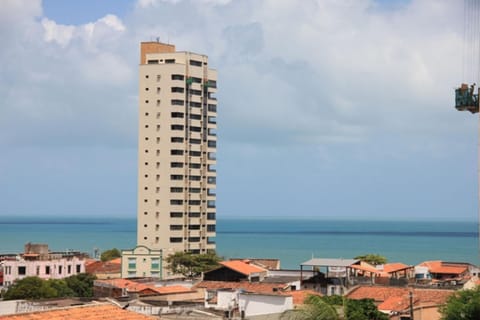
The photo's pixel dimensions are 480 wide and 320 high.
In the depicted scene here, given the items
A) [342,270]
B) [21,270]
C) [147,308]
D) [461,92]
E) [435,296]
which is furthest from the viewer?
[21,270]

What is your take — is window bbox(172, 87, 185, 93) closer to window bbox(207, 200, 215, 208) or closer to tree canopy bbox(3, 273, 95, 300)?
window bbox(207, 200, 215, 208)

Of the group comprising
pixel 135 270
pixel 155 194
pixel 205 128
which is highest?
pixel 205 128

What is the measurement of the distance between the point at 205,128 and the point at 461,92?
72379 mm

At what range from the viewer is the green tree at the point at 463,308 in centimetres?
3762

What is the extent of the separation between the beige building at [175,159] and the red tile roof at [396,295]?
53463mm

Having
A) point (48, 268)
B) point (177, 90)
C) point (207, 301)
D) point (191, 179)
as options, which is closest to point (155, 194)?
point (191, 179)

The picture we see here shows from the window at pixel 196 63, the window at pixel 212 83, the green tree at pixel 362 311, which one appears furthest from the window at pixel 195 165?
the green tree at pixel 362 311

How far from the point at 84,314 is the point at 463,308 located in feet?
59.1

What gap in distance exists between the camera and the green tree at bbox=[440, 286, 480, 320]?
123 feet

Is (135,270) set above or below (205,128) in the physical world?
below

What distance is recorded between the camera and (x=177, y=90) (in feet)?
341

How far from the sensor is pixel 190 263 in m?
83.8

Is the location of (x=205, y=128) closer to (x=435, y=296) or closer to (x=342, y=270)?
(x=342, y=270)

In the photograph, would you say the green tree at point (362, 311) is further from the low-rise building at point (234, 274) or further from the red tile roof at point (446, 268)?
the red tile roof at point (446, 268)
